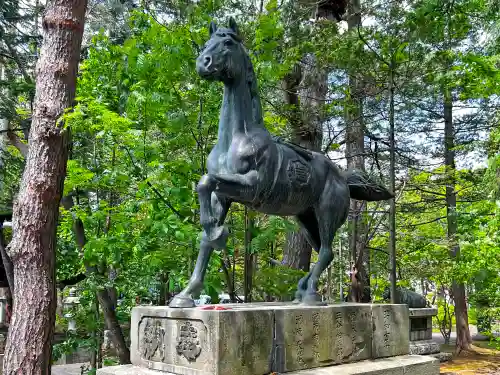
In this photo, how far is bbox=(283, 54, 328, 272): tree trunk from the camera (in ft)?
31.6

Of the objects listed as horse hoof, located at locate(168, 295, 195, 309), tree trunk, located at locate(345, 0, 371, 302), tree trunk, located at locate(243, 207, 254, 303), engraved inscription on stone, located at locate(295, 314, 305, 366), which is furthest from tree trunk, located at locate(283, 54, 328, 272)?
horse hoof, located at locate(168, 295, 195, 309)

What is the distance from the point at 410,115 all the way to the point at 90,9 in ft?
36.4

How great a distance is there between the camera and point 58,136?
7.59m

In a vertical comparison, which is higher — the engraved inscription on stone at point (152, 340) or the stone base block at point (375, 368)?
the engraved inscription on stone at point (152, 340)

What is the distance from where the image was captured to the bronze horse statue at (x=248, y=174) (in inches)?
161

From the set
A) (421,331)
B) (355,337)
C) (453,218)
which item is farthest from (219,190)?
(453,218)

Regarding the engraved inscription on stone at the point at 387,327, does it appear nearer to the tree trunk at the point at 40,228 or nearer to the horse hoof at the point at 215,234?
the horse hoof at the point at 215,234

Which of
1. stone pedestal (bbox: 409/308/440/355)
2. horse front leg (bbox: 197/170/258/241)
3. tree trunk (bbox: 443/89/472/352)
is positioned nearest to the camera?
horse front leg (bbox: 197/170/258/241)

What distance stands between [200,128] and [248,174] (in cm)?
300

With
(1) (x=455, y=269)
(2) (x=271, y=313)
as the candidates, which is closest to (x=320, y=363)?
(2) (x=271, y=313)

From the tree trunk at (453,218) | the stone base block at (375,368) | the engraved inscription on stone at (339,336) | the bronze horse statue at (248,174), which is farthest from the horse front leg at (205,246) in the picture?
the tree trunk at (453,218)

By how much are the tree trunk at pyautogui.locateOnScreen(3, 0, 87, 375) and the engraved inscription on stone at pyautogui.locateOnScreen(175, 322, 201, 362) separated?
432 cm

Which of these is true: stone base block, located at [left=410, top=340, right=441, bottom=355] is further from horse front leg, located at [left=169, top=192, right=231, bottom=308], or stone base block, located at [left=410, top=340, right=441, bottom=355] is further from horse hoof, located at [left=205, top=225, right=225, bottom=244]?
horse hoof, located at [left=205, top=225, right=225, bottom=244]

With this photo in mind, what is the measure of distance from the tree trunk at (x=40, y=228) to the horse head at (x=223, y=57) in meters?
3.81
